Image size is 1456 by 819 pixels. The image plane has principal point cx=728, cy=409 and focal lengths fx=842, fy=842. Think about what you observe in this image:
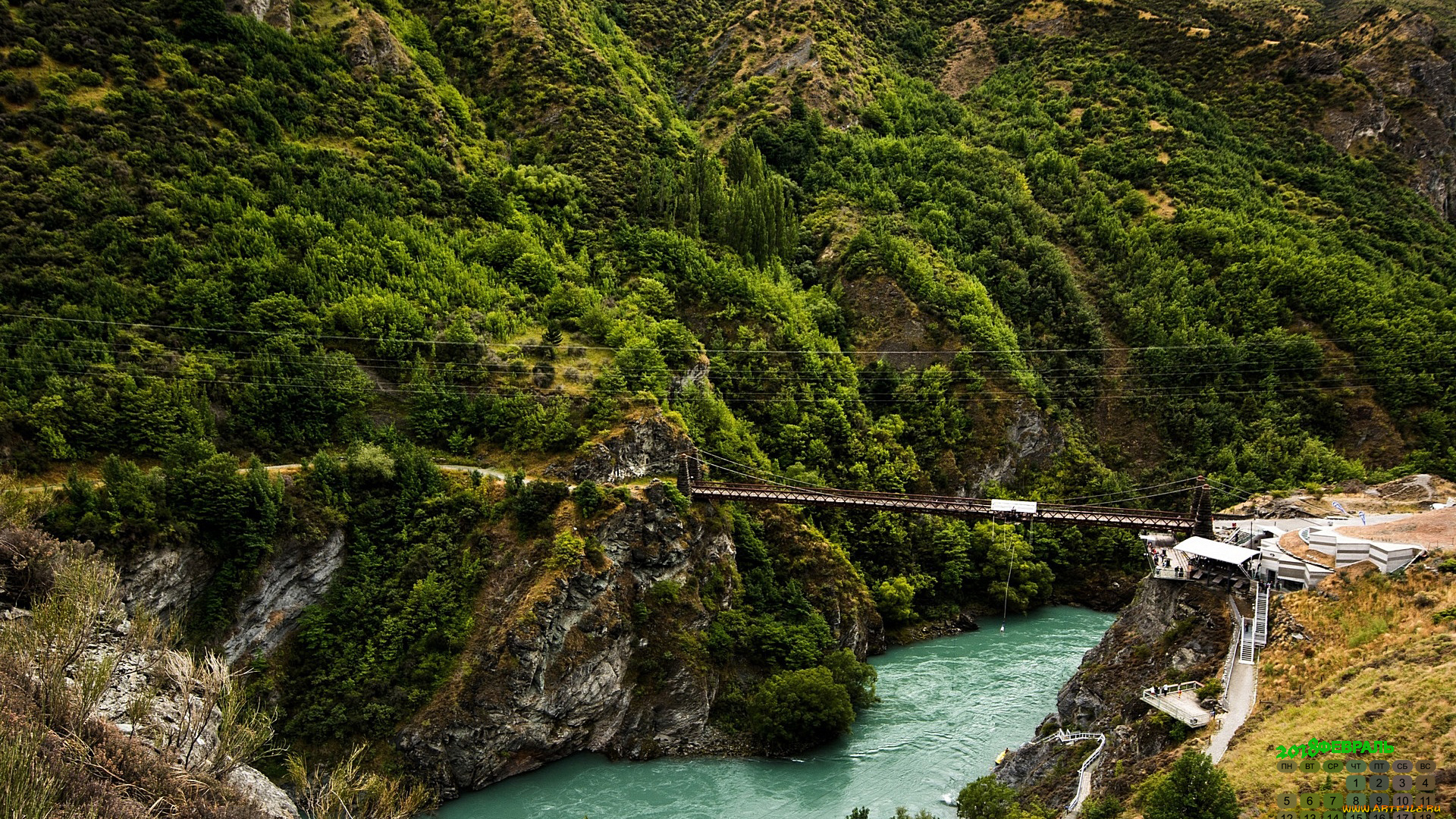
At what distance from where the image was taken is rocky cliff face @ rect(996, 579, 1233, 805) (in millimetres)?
26984

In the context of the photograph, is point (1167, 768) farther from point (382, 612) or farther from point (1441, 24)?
point (1441, 24)

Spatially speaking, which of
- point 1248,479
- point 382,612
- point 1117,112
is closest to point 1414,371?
point 1248,479

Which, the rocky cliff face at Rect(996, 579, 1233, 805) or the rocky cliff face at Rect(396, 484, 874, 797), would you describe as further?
the rocky cliff face at Rect(396, 484, 874, 797)

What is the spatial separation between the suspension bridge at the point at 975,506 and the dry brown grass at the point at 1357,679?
20.9 ft

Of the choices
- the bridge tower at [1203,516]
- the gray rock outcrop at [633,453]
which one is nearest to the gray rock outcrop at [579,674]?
the gray rock outcrop at [633,453]

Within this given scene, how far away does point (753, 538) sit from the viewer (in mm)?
48344

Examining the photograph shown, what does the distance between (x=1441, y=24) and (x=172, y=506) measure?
5808 inches

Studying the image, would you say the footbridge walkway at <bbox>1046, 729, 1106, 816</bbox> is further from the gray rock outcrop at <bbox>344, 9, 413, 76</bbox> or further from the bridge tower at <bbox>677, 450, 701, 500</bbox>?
the gray rock outcrop at <bbox>344, 9, 413, 76</bbox>

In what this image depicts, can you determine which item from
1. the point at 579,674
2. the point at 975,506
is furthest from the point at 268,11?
the point at 975,506

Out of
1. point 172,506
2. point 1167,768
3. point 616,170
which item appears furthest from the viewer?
point 616,170

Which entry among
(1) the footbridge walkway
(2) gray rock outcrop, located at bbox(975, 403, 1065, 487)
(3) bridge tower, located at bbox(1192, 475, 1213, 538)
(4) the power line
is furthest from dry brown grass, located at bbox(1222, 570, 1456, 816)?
(4) the power line

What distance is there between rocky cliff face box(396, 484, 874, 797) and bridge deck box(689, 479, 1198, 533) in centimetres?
258

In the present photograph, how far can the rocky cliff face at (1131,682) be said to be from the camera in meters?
27.0
